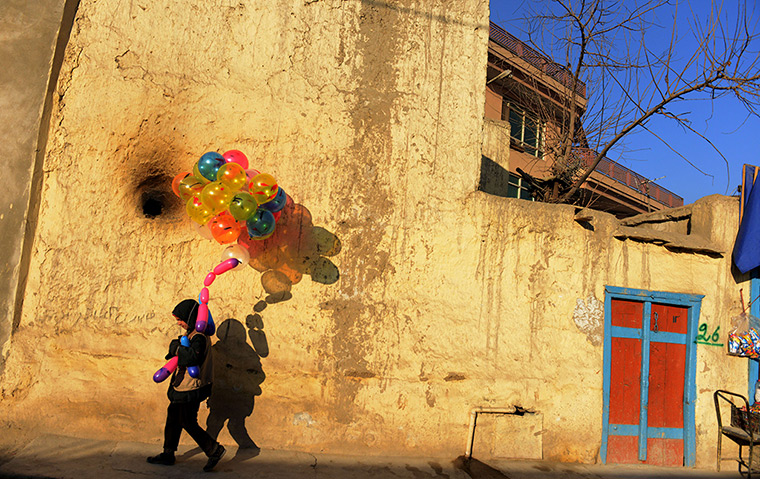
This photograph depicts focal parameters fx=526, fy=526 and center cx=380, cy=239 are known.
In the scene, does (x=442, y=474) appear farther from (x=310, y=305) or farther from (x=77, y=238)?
(x=77, y=238)

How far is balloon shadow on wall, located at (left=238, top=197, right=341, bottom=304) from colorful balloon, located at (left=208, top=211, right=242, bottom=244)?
575 mm

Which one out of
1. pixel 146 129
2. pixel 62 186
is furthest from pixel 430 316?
pixel 62 186

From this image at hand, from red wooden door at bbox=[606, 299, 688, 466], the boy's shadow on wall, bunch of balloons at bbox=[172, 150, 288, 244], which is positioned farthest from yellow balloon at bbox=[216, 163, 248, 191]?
red wooden door at bbox=[606, 299, 688, 466]

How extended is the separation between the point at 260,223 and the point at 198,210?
501 mm

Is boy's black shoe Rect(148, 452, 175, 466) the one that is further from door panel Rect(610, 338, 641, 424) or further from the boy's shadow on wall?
door panel Rect(610, 338, 641, 424)

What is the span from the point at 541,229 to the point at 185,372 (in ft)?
12.3

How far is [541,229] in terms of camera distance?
18.4 ft

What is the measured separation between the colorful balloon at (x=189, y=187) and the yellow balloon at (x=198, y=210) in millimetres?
84

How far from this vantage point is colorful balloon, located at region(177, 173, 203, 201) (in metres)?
4.35

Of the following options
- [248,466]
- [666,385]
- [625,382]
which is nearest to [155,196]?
[248,466]

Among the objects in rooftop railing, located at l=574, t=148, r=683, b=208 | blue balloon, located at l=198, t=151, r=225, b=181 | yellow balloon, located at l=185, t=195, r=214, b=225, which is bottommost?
yellow balloon, located at l=185, t=195, r=214, b=225

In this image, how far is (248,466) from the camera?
4.36 meters

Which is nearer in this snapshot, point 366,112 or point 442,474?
point 442,474

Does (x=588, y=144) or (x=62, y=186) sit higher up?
(x=588, y=144)
